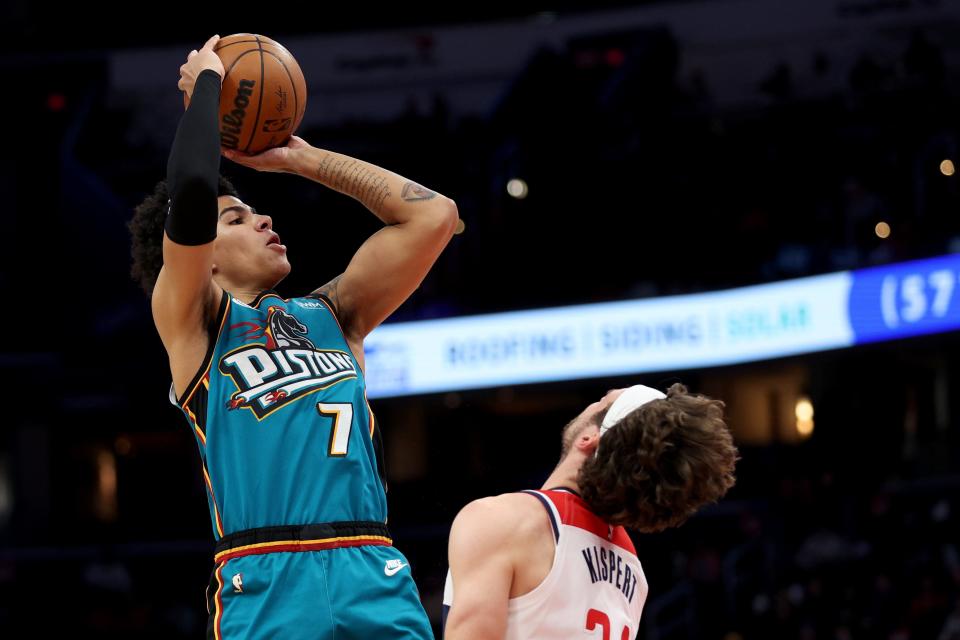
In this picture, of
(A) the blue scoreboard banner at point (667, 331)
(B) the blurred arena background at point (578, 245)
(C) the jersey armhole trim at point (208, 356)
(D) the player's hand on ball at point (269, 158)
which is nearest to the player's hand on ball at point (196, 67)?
(D) the player's hand on ball at point (269, 158)

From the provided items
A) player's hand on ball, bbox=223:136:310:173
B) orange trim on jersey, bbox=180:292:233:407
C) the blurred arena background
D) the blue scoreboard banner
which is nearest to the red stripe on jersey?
orange trim on jersey, bbox=180:292:233:407

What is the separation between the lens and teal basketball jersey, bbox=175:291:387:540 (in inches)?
118

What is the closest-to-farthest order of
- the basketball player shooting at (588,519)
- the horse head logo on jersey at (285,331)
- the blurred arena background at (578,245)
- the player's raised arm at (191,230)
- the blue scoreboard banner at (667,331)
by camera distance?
the basketball player shooting at (588,519) → the player's raised arm at (191,230) → the horse head logo on jersey at (285,331) → the blue scoreboard banner at (667,331) → the blurred arena background at (578,245)

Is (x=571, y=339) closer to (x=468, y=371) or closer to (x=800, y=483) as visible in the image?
(x=468, y=371)

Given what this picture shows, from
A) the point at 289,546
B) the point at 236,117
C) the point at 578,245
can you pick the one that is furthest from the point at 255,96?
the point at 578,245

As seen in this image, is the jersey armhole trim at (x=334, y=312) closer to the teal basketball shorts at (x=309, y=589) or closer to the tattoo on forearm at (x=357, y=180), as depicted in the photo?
the tattoo on forearm at (x=357, y=180)

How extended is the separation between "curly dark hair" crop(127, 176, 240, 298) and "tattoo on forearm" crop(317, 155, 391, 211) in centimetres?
31

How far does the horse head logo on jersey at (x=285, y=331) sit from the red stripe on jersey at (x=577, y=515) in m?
0.77

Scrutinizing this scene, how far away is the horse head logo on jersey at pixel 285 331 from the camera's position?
126 inches

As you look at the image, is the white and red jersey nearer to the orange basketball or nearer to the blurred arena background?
the orange basketball

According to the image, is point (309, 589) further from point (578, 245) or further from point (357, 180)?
point (578, 245)

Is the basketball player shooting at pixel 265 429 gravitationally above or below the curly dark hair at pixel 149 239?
below

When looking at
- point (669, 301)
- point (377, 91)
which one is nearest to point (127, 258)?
point (377, 91)

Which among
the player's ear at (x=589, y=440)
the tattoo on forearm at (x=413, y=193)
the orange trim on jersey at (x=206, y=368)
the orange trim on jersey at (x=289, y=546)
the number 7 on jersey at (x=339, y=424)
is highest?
the tattoo on forearm at (x=413, y=193)
